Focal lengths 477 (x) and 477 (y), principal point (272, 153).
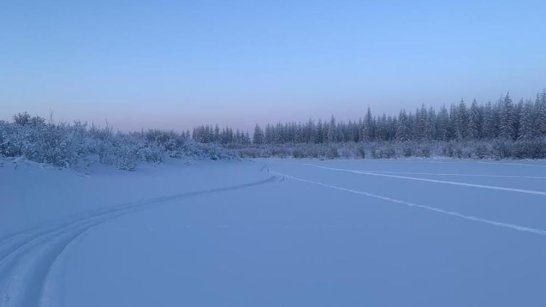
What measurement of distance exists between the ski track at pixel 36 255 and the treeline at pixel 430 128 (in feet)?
106

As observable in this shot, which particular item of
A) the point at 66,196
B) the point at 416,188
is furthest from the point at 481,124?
the point at 66,196

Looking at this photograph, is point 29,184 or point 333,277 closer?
point 333,277

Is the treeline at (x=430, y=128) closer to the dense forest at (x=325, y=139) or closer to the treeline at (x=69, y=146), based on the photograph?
the dense forest at (x=325, y=139)

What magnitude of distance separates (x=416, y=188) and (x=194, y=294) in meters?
11.8

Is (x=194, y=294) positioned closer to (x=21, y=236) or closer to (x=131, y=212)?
(x=21, y=236)

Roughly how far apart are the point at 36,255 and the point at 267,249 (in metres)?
3.00

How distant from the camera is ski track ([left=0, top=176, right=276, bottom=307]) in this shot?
4.41 metres

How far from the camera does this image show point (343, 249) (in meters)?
6.27

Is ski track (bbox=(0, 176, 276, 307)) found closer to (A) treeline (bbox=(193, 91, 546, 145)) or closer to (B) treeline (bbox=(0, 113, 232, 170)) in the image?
(B) treeline (bbox=(0, 113, 232, 170))

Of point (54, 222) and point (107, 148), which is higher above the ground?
point (107, 148)

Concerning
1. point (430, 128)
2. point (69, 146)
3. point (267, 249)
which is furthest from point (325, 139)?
point (267, 249)

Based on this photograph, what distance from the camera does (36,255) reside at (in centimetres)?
618

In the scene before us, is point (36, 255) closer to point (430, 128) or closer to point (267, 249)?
point (267, 249)

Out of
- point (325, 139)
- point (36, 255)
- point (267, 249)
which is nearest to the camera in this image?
point (36, 255)
